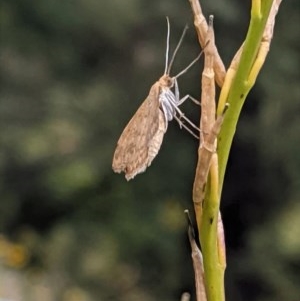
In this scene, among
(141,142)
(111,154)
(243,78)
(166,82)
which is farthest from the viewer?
(111,154)

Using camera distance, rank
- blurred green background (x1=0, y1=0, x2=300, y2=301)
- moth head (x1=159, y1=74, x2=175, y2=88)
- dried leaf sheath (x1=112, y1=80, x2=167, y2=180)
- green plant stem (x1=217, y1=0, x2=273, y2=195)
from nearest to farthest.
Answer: green plant stem (x1=217, y1=0, x2=273, y2=195)
dried leaf sheath (x1=112, y1=80, x2=167, y2=180)
moth head (x1=159, y1=74, x2=175, y2=88)
blurred green background (x1=0, y1=0, x2=300, y2=301)

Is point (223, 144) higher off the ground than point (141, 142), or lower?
lower

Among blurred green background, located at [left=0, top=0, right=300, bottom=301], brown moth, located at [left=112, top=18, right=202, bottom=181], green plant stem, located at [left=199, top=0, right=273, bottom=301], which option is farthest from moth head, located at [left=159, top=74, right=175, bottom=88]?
blurred green background, located at [left=0, top=0, right=300, bottom=301]

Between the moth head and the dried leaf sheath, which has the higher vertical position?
the moth head

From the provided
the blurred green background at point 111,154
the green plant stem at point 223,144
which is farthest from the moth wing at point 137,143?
the blurred green background at point 111,154

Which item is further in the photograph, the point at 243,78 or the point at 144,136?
the point at 144,136

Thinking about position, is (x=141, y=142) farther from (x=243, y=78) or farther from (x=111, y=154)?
(x=111, y=154)

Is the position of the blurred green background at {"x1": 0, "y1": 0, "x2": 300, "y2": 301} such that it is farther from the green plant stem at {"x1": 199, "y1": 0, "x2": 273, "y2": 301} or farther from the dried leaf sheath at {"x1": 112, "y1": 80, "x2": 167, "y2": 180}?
the green plant stem at {"x1": 199, "y1": 0, "x2": 273, "y2": 301}

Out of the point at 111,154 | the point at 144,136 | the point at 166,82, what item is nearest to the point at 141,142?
the point at 144,136
